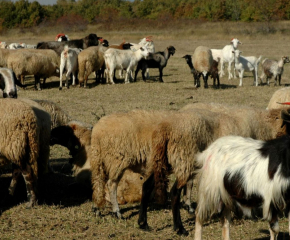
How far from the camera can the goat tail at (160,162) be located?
5816 mm

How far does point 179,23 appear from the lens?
55.5 m

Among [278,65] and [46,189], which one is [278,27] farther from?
[46,189]

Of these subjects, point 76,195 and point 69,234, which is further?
point 76,195

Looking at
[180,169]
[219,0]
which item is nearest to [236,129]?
[180,169]

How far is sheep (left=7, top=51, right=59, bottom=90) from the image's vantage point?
1772 centimetres

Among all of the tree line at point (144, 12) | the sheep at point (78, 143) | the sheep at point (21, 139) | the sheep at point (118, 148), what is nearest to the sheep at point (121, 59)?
the sheep at point (78, 143)

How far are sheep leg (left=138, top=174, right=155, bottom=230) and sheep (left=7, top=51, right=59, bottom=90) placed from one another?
502 inches

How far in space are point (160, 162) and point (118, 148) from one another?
2.09 ft

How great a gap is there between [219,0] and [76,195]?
64.1 metres

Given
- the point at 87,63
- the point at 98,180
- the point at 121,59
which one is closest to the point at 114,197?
the point at 98,180

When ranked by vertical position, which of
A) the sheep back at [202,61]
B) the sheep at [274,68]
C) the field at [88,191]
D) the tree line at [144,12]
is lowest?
the field at [88,191]

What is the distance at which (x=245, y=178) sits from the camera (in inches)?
183

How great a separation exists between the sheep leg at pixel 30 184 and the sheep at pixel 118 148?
2.88 feet

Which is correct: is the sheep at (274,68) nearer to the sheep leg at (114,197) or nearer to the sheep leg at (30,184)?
the sheep leg at (114,197)
